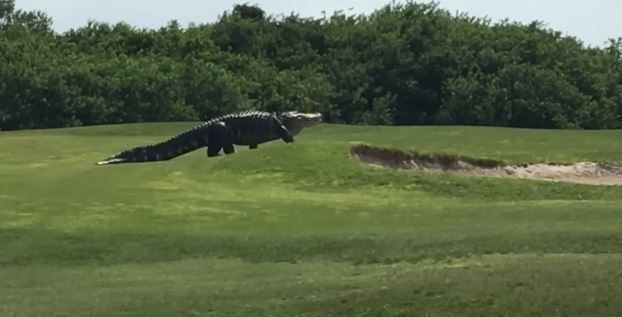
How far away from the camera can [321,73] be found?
5725cm

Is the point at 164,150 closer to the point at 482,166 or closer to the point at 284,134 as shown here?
the point at 284,134

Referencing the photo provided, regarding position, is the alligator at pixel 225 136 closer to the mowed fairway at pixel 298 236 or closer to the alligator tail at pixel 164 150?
the alligator tail at pixel 164 150

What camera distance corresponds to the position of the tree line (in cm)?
4912

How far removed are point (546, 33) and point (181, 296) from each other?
171 ft

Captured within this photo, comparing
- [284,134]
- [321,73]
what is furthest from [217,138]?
[321,73]

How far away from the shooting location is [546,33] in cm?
6159

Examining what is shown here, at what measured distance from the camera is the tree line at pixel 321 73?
49.1m

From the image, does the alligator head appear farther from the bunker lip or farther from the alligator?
the bunker lip

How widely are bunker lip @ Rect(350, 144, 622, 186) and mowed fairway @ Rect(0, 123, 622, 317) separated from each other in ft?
2.18

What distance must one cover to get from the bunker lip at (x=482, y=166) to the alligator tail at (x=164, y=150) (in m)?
3.19

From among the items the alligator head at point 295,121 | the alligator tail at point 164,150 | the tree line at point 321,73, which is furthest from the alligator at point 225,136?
the tree line at point 321,73

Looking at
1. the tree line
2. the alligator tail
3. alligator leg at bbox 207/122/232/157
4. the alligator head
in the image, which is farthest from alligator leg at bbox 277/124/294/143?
the tree line

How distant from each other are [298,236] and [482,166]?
10745 mm

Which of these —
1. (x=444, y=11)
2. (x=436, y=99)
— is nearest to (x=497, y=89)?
(x=436, y=99)
